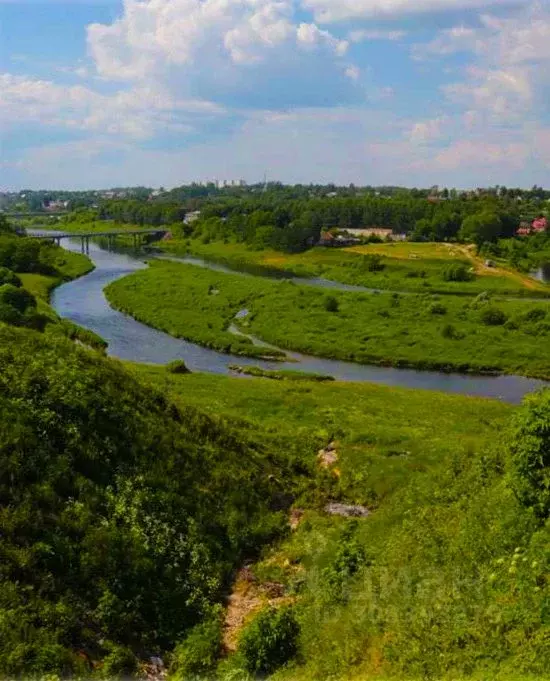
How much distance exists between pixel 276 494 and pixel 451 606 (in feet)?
32.9

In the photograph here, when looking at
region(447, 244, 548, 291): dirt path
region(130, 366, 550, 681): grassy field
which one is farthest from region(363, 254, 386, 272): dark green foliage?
region(130, 366, 550, 681): grassy field

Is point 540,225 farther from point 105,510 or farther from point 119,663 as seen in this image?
point 119,663

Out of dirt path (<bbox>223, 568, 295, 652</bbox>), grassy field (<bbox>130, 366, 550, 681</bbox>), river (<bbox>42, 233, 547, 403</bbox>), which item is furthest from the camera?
river (<bbox>42, 233, 547, 403</bbox>)

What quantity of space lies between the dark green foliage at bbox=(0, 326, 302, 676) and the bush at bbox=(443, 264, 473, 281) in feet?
266

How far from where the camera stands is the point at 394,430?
102 ft

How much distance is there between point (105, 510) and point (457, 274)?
8881 cm

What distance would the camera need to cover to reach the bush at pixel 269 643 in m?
12.1

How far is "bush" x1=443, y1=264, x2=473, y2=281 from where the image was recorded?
9794 cm

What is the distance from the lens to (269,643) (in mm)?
12320

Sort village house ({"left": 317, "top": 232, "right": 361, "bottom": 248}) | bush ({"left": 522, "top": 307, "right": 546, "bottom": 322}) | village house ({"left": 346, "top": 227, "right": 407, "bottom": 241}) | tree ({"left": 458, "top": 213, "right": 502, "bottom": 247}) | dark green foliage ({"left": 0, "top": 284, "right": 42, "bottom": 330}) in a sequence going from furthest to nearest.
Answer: village house ({"left": 346, "top": 227, "right": 407, "bottom": 241}) → village house ({"left": 317, "top": 232, "right": 361, "bottom": 248}) → tree ({"left": 458, "top": 213, "right": 502, "bottom": 247}) → bush ({"left": 522, "top": 307, "right": 546, "bottom": 322}) → dark green foliage ({"left": 0, "top": 284, "right": 42, "bottom": 330})

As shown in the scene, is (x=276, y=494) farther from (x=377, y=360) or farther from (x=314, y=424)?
(x=377, y=360)

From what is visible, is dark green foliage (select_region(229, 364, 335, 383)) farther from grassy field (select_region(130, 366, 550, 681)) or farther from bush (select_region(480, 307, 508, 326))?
bush (select_region(480, 307, 508, 326))

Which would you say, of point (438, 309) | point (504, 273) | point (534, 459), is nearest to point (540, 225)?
point (504, 273)

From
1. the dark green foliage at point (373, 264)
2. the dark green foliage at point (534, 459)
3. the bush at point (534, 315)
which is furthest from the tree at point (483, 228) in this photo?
the dark green foliage at point (534, 459)
